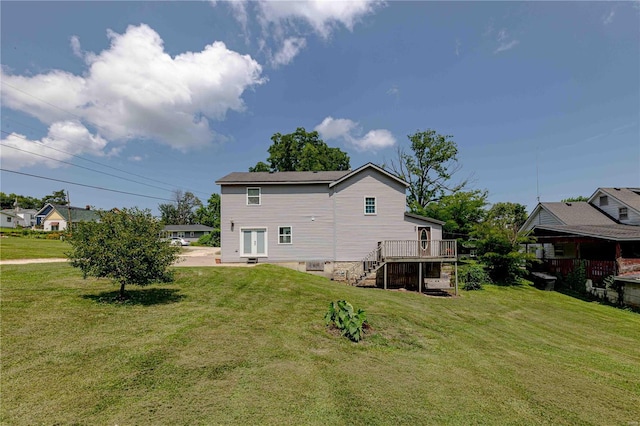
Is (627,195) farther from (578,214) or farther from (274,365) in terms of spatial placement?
(274,365)

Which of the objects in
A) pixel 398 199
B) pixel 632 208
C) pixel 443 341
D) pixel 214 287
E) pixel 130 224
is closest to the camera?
pixel 443 341

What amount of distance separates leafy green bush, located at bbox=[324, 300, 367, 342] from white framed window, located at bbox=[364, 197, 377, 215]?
1213 centimetres

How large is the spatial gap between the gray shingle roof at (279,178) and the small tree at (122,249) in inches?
435

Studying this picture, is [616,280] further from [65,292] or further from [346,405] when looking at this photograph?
[65,292]

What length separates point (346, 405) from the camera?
4.44 meters

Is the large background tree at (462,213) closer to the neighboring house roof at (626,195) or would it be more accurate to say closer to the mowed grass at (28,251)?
the neighboring house roof at (626,195)

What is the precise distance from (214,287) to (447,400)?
9500 mm

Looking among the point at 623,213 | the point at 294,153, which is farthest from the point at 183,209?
the point at 623,213

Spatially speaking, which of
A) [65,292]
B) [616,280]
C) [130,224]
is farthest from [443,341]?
[616,280]

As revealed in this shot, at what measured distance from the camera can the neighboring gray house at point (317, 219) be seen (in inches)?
778

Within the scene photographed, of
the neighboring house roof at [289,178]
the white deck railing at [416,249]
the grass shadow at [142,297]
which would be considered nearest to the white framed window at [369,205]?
the neighboring house roof at [289,178]

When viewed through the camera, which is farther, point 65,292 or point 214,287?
point 214,287

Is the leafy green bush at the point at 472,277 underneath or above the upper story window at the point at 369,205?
underneath

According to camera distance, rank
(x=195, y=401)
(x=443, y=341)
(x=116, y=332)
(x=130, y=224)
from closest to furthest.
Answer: (x=195, y=401)
(x=116, y=332)
(x=443, y=341)
(x=130, y=224)
